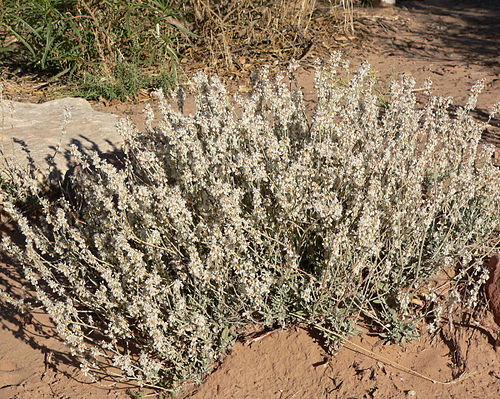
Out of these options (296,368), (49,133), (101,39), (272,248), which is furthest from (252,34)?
(296,368)

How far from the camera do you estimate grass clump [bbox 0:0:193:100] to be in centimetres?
566

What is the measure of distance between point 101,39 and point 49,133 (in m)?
1.86

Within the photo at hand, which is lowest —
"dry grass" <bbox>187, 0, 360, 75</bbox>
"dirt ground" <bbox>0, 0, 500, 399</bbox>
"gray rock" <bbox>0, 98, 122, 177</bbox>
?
"dirt ground" <bbox>0, 0, 500, 399</bbox>

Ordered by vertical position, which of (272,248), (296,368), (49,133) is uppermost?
(272,248)

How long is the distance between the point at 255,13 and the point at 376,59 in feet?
5.70

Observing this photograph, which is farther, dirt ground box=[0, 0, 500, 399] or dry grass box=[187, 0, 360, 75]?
dry grass box=[187, 0, 360, 75]

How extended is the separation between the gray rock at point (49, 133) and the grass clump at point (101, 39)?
1.03 metres

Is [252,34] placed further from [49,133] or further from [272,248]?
[272,248]

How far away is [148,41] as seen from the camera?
6.21 m

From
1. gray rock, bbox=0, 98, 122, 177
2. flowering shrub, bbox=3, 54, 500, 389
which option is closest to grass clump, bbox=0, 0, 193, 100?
gray rock, bbox=0, 98, 122, 177

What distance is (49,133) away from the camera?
14.9ft

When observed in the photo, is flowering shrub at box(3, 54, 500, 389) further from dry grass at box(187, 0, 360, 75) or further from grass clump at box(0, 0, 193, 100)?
dry grass at box(187, 0, 360, 75)

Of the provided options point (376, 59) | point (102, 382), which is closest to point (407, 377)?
point (102, 382)

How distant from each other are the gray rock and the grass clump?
1.03m
